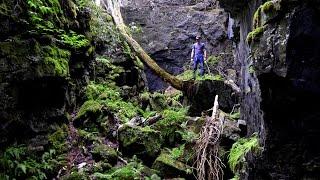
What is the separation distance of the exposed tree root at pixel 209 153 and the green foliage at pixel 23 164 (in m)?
3.29

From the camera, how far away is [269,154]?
505cm

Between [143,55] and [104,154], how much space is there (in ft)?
22.1

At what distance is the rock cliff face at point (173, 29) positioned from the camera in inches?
807

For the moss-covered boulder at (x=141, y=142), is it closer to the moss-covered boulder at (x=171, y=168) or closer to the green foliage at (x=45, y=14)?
the moss-covered boulder at (x=171, y=168)

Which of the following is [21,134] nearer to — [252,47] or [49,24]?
[49,24]

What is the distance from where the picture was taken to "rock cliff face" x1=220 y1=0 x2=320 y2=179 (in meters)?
4.19

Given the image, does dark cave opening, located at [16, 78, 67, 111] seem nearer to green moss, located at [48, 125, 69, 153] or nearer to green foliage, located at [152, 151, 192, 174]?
green moss, located at [48, 125, 69, 153]

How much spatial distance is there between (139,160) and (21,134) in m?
2.85

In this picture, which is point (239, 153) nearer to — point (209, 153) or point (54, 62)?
point (209, 153)

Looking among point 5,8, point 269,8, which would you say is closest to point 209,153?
point 269,8

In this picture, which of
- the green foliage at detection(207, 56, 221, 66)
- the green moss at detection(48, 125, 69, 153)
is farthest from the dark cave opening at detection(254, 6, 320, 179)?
the green foliage at detection(207, 56, 221, 66)

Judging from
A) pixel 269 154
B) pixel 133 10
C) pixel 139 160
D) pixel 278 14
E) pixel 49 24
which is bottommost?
pixel 139 160

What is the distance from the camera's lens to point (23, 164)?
7.61 m

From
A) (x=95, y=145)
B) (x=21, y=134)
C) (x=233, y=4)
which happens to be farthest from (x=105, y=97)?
(x=233, y=4)
